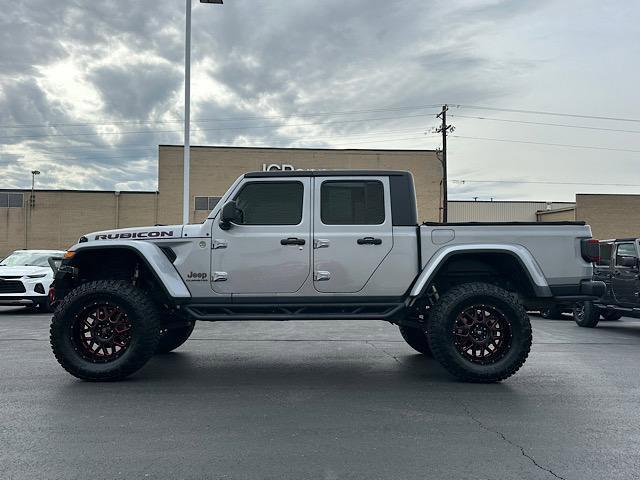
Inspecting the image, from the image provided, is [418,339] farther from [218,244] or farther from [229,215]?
[229,215]

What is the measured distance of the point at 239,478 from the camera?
336 centimetres

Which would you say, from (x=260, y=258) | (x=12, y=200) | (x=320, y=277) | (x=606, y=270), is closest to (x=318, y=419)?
(x=320, y=277)

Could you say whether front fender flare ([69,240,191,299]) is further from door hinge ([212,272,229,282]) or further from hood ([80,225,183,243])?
door hinge ([212,272,229,282])

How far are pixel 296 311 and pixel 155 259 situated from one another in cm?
169

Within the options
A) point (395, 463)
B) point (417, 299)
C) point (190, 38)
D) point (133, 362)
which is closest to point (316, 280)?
point (417, 299)

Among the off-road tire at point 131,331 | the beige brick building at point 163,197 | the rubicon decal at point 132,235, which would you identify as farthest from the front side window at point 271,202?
the beige brick building at point 163,197

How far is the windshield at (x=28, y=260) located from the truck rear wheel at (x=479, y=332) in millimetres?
11908

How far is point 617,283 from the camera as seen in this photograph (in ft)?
36.2

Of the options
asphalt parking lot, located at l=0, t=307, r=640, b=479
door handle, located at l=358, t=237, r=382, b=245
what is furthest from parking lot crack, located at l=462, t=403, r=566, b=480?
door handle, located at l=358, t=237, r=382, b=245

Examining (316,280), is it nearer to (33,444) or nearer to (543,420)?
(543,420)

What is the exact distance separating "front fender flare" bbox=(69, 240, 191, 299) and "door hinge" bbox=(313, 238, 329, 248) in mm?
1537

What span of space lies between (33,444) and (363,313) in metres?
3.46

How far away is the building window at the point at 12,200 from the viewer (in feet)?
118

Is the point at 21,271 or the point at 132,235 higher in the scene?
the point at 132,235
